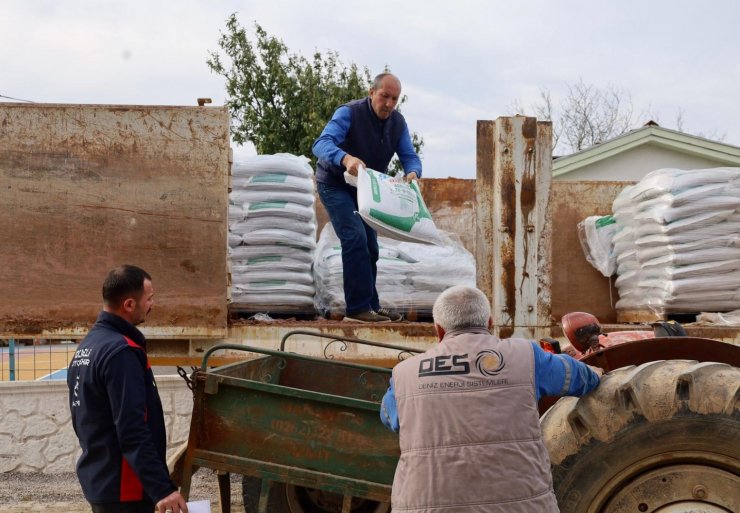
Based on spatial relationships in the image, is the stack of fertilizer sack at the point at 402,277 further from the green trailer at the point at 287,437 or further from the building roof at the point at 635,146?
the building roof at the point at 635,146

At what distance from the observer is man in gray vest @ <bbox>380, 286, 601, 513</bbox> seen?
8.20 feet

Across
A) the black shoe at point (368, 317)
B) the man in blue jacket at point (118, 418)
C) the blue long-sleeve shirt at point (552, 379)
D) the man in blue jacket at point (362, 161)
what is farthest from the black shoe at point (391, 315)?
the blue long-sleeve shirt at point (552, 379)

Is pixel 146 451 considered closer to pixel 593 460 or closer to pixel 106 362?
pixel 106 362

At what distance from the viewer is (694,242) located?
5184 millimetres

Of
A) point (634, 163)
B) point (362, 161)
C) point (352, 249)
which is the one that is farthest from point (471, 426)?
point (634, 163)

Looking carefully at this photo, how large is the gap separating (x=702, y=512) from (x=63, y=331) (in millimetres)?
2994

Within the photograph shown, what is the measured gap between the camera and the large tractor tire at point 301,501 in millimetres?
3795

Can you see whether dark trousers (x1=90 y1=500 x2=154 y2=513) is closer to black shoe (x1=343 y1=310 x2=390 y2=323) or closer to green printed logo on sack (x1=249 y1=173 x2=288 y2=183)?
black shoe (x1=343 y1=310 x2=390 y2=323)

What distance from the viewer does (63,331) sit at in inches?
170

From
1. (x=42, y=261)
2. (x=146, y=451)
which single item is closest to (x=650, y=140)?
(x=42, y=261)

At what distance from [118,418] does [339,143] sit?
2.51 meters

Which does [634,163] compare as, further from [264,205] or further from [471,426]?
[471,426]

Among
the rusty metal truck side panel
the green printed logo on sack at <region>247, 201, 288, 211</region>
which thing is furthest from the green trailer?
the green printed logo on sack at <region>247, 201, 288, 211</region>

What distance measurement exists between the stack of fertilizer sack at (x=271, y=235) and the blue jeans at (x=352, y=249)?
333mm
